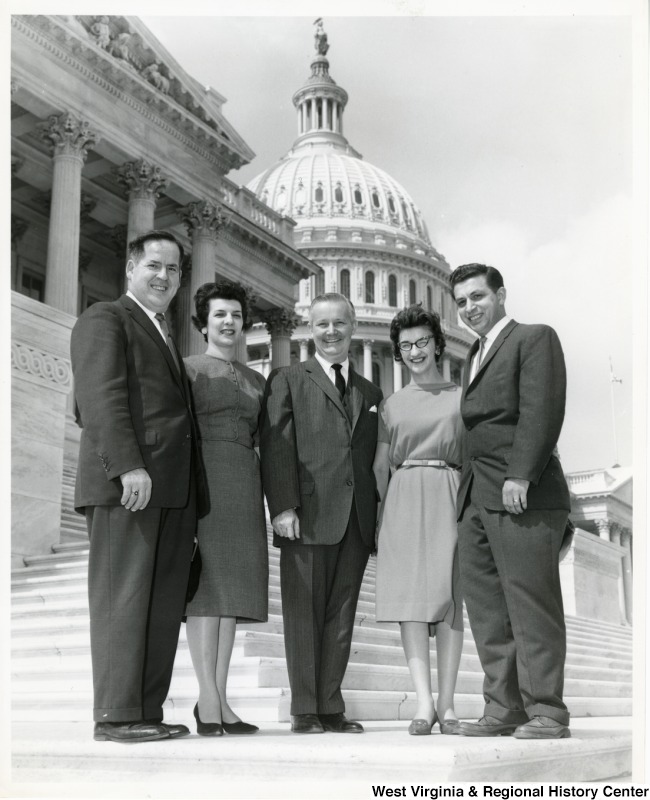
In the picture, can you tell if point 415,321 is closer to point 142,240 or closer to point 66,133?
point 142,240

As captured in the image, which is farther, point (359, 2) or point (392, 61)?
point (392, 61)

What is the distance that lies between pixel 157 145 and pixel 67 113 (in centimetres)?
366

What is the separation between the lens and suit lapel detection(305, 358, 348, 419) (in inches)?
236

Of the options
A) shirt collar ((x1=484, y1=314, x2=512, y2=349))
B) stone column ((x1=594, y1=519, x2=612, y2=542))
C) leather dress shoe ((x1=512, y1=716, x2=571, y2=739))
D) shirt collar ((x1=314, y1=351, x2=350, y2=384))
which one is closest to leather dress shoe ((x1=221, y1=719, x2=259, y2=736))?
leather dress shoe ((x1=512, y1=716, x2=571, y2=739))

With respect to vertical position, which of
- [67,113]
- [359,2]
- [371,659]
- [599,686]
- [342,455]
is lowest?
[599,686]

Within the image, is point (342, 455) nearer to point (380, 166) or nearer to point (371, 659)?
point (371, 659)

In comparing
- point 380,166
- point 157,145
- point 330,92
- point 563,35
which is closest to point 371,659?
point 563,35

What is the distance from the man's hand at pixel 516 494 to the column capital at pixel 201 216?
2491 cm

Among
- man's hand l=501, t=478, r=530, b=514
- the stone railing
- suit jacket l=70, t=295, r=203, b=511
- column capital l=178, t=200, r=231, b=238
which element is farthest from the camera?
column capital l=178, t=200, r=231, b=238

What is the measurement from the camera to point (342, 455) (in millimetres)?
5910

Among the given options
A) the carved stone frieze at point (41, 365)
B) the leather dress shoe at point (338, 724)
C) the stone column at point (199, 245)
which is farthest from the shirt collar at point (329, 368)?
the stone column at point (199, 245)

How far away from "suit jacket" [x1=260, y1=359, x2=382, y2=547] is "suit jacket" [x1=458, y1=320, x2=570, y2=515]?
26.4 inches

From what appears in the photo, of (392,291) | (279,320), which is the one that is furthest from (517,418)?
(392,291)

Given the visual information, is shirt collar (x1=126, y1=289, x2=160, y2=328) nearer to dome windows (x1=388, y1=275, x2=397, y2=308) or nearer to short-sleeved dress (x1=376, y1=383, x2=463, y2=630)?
short-sleeved dress (x1=376, y1=383, x2=463, y2=630)
